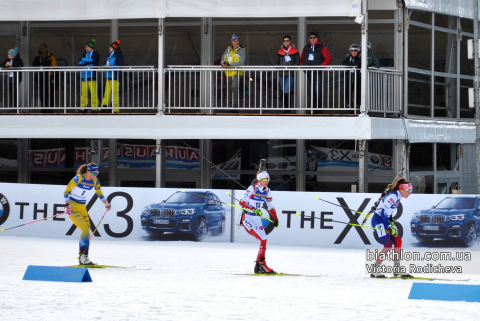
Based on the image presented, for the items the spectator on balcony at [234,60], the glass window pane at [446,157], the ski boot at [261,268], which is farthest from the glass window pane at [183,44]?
the ski boot at [261,268]

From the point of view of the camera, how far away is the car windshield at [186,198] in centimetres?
1686

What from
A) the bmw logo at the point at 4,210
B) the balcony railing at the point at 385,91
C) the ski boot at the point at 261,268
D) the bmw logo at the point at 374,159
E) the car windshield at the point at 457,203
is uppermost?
the balcony railing at the point at 385,91

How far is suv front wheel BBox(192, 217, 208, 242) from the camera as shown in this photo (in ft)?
54.8

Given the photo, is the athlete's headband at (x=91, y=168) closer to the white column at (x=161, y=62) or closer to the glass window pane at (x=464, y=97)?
the white column at (x=161, y=62)

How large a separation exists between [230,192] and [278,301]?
6.89m

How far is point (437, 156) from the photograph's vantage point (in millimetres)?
22141

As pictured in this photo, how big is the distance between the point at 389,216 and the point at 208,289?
129 inches

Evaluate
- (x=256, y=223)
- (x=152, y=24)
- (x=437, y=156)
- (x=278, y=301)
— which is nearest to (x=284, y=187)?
(x=437, y=156)

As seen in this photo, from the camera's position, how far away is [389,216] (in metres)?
12.5

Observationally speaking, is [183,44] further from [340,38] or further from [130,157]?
[340,38]

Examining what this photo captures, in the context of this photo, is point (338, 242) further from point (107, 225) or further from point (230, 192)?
point (107, 225)

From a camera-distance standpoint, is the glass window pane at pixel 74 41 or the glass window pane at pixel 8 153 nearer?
the glass window pane at pixel 74 41

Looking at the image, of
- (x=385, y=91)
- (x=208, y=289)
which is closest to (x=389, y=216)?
(x=208, y=289)

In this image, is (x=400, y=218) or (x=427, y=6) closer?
(x=400, y=218)
